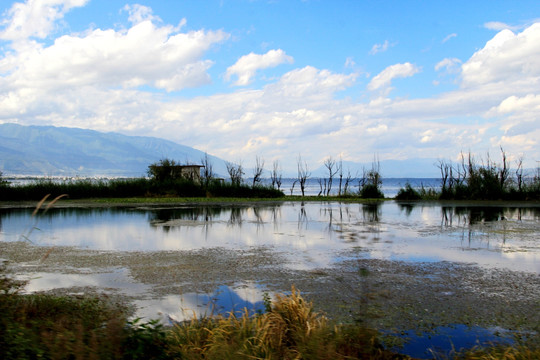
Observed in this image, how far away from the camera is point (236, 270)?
896 centimetres

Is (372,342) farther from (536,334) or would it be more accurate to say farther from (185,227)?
(185,227)

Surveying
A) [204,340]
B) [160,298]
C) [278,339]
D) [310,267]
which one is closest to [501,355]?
[278,339]

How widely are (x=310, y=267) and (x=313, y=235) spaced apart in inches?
189

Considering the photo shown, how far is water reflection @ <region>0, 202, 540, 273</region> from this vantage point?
10.8 metres

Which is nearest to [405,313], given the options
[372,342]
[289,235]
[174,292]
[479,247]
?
[372,342]

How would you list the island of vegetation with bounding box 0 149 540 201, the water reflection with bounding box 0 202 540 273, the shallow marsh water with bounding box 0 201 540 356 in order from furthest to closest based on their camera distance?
1. the island of vegetation with bounding box 0 149 540 201
2. the water reflection with bounding box 0 202 540 273
3. the shallow marsh water with bounding box 0 201 540 356

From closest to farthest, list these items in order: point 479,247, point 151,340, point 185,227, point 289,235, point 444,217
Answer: point 151,340
point 479,247
point 289,235
point 185,227
point 444,217

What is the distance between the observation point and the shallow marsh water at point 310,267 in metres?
6.47

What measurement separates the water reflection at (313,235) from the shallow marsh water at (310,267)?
4cm

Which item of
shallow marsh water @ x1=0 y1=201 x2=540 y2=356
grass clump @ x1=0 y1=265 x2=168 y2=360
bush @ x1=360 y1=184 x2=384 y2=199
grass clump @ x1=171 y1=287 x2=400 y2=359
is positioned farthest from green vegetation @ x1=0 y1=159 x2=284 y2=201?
grass clump @ x1=171 y1=287 x2=400 y2=359

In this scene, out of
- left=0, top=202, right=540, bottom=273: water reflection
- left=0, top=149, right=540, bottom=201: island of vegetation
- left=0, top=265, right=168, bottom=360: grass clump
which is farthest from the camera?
left=0, top=149, right=540, bottom=201: island of vegetation

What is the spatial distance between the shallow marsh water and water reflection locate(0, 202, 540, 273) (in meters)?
0.04

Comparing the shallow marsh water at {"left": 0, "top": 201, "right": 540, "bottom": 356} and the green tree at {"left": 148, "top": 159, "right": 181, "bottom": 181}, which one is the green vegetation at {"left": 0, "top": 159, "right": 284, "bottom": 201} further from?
the shallow marsh water at {"left": 0, "top": 201, "right": 540, "bottom": 356}

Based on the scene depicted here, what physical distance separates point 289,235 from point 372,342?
9.61 meters
